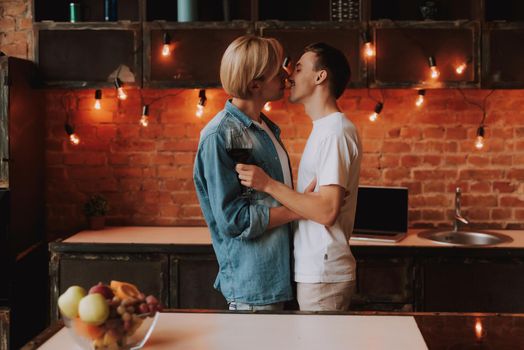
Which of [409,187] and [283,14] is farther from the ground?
[283,14]

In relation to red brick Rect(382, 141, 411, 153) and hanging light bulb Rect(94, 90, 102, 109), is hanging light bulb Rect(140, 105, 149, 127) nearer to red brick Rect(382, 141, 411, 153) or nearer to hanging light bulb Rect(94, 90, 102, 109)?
hanging light bulb Rect(94, 90, 102, 109)

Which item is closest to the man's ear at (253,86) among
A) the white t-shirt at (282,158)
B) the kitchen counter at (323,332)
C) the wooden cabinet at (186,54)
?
the white t-shirt at (282,158)

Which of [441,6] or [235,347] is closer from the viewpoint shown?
[235,347]

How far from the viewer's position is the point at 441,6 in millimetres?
3717

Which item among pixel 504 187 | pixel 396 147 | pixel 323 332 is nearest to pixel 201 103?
pixel 396 147

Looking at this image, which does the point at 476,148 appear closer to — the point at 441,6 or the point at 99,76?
the point at 441,6

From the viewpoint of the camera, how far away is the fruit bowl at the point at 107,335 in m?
1.35

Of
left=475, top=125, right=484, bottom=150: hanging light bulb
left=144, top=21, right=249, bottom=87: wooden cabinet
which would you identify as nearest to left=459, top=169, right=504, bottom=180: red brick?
left=475, top=125, right=484, bottom=150: hanging light bulb

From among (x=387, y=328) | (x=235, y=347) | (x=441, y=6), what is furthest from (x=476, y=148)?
(x=235, y=347)

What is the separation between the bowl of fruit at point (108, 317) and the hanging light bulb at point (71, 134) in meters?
2.45

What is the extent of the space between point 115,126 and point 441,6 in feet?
6.90

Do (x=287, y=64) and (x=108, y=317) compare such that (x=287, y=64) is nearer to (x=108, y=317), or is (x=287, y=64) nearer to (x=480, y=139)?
(x=480, y=139)

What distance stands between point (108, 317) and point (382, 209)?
7.88ft

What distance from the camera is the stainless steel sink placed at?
3.51 metres
